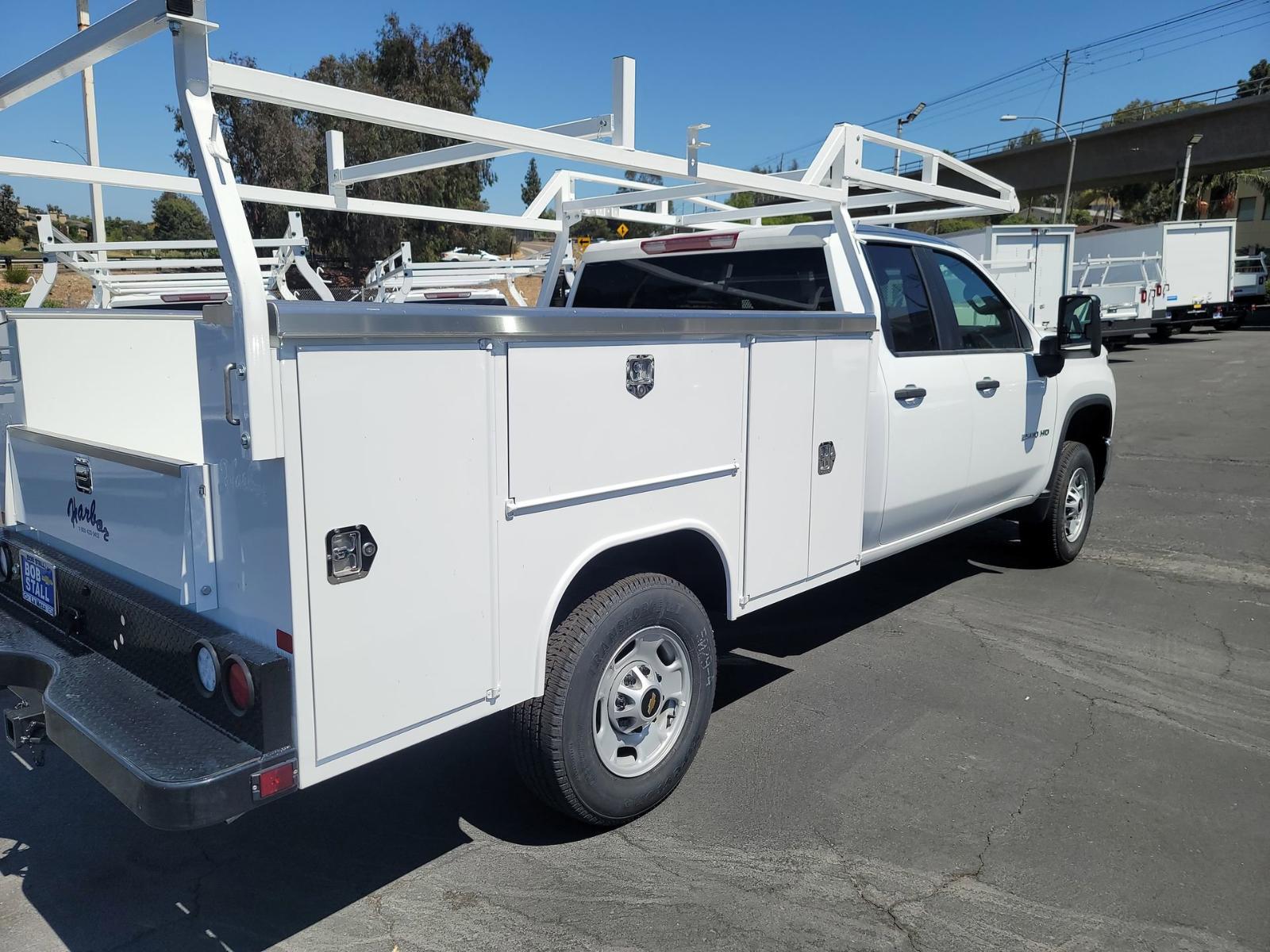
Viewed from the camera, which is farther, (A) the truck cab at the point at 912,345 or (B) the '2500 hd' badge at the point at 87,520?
(A) the truck cab at the point at 912,345

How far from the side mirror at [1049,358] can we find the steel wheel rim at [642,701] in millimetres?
3401

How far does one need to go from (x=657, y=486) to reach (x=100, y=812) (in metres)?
2.39

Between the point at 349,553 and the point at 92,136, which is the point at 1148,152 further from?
the point at 349,553

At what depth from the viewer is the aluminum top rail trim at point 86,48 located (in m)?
2.24

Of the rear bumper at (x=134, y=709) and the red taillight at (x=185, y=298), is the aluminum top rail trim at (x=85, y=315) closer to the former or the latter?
the rear bumper at (x=134, y=709)

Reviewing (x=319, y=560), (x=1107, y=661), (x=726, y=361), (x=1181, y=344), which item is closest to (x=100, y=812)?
(x=319, y=560)

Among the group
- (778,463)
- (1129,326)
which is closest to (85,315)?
(778,463)

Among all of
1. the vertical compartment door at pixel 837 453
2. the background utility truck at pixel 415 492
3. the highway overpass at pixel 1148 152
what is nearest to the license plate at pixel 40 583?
the background utility truck at pixel 415 492

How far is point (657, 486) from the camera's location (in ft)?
10.7

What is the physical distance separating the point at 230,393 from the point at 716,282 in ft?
10.4

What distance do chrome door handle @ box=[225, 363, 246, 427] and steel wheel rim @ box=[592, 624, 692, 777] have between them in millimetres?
1423

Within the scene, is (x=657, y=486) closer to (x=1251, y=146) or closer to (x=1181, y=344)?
(x=1181, y=344)

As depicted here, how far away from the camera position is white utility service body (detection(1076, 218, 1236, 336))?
25.3 m

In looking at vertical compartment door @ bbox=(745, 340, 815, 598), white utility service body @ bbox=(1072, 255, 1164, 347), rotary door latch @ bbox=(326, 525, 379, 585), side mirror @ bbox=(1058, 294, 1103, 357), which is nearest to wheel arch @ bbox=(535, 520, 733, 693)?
vertical compartment door @ bbox=(745, 340, 815, 598)
